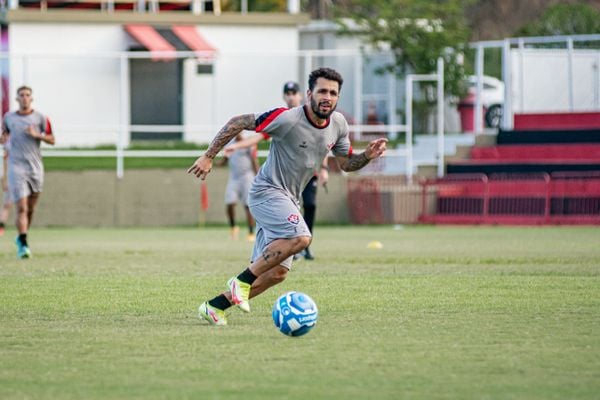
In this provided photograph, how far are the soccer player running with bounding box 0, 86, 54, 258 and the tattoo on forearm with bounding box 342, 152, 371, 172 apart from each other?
26.4 ft

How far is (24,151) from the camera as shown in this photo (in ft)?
62.3

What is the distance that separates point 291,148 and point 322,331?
1.56 metres

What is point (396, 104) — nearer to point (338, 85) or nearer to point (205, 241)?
point (205, 241)

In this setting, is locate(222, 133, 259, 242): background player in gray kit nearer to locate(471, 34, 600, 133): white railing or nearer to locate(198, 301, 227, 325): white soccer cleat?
locate(471, 34, 600, 133): white railing

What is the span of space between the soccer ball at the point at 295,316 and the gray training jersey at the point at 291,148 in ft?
4.13

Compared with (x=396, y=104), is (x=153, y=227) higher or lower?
lower

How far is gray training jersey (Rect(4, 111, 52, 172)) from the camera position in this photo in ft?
62.0

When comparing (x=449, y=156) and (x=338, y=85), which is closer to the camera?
(x=338, y=85)

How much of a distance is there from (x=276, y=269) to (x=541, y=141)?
22163mm

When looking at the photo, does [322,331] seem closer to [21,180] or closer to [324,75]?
[324,75]

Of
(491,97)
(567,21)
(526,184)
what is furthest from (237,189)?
(567,21)

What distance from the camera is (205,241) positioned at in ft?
78.0

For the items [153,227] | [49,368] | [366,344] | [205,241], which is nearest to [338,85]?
[366,344]

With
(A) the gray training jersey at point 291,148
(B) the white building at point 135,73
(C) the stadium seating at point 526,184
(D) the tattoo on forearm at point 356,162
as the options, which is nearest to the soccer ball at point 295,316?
(A) the gray training jersey at point 291,148
